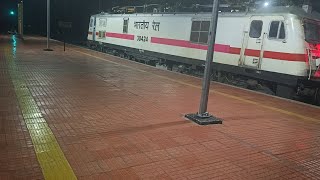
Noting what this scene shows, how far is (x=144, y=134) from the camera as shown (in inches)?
228

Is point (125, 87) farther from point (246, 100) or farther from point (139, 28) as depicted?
point (139, 28)

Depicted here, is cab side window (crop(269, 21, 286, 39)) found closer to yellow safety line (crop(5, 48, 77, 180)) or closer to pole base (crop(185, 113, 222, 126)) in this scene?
pole base (crop(185, 113, 222, 126))

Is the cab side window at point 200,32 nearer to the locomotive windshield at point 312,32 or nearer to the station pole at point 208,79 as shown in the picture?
the locomotive windshield at point 312,32

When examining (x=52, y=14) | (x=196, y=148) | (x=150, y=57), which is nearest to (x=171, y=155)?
(x=196, y=148)

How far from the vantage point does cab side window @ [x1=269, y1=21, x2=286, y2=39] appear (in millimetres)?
10250

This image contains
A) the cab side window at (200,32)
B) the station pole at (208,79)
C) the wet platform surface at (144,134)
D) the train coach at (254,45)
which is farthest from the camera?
the cab side window at (200,32)

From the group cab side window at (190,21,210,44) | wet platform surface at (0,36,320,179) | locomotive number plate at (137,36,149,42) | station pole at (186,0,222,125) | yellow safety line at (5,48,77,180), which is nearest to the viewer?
yellow safety line at (5,48,77,180)

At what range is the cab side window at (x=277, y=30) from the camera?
10.2 m

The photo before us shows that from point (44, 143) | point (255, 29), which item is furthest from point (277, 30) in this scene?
point (44, 143)

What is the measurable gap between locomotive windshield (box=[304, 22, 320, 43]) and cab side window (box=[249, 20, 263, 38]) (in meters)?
1.47

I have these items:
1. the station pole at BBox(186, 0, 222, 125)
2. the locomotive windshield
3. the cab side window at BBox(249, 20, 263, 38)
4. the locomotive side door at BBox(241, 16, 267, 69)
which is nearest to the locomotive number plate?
the locomotive side door at BBox(241, 16, 267, 69)

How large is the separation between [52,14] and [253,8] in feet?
147

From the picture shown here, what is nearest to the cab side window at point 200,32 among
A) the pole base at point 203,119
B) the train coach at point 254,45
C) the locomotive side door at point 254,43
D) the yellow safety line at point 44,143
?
the train coach at point 254,45

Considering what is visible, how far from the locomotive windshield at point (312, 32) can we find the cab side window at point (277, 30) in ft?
2.24
